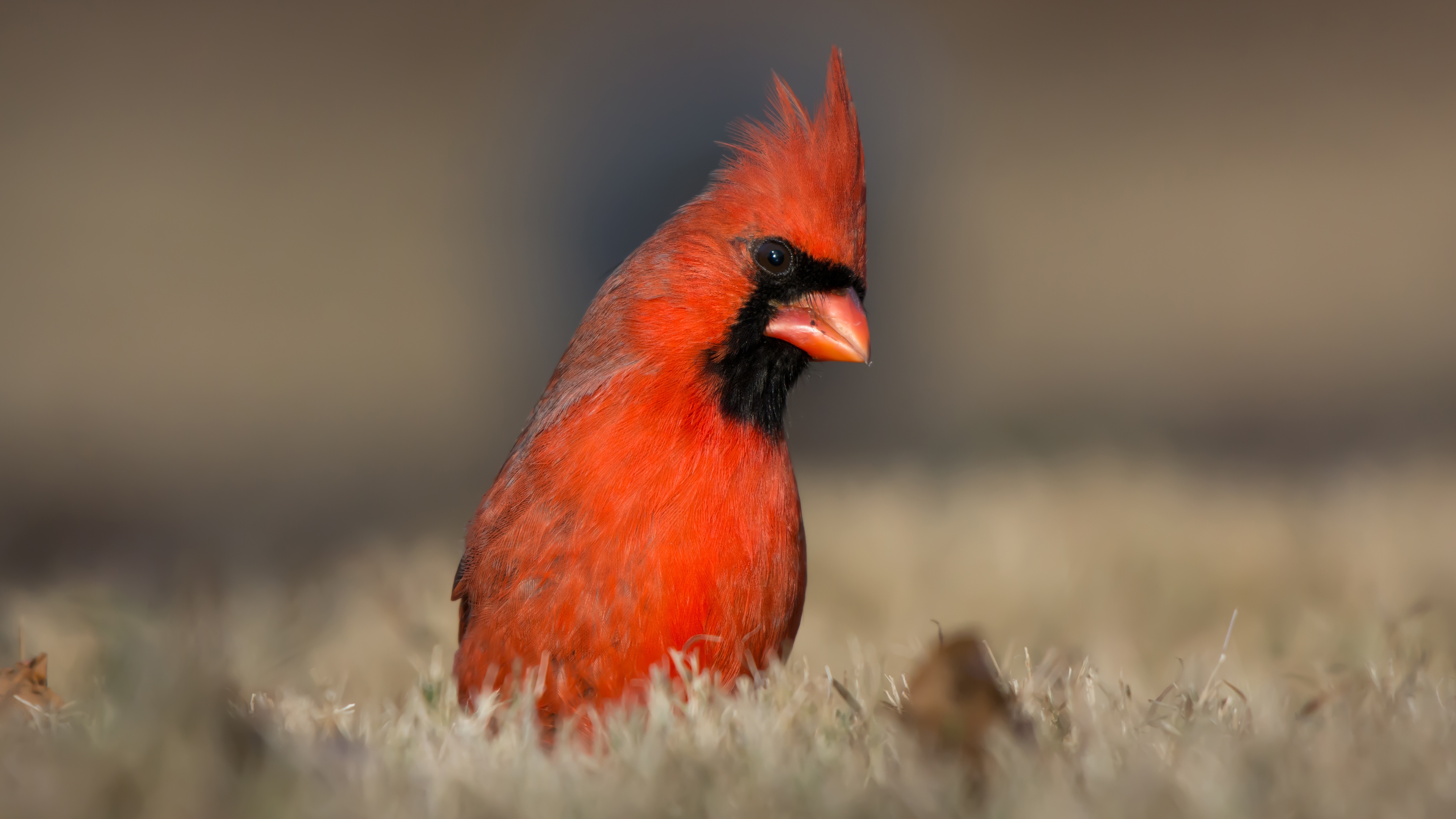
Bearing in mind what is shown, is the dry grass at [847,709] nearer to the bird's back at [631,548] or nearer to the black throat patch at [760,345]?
the bird's back at [631,548]

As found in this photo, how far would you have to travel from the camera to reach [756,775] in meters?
1.15

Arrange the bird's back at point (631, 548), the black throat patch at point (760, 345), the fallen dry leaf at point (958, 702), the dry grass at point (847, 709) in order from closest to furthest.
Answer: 1. the dry grass at point (847, 709)
2. the fallen dry leaf at point (958, 702)
3. the bird's back at point (631, 548)
4. the black throat patch at point (760, 345)

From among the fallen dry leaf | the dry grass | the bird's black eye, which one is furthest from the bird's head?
the fallen dry leaf

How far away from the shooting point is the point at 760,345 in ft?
6.25

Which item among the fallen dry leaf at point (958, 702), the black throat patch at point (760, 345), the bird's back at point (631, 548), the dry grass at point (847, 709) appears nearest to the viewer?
the dry grass at point (847, 709)

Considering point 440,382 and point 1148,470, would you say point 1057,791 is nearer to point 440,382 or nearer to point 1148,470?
point 1148,470

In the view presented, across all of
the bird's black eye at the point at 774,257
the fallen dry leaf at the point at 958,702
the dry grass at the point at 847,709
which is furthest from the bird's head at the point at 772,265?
the fallen dry leaf at the point at 958,702

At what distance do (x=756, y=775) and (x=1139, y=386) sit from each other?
456cm

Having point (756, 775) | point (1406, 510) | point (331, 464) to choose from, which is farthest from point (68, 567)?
point (1406, 510)

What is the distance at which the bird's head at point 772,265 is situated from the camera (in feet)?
6.13

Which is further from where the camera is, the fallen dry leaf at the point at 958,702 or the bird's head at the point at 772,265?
the bird's head at the point at 772,265

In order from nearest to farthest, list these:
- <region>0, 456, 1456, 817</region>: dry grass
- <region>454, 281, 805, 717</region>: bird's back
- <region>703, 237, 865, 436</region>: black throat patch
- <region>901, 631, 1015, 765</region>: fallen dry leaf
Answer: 1. <region>0, 456, 1456, 817</region>: dry grass
2. <region>901, 631, 1015, 765</region>: fallen dry leaf
3. <region>454, 281, 805, 717</region>: bird's back
4. <region>703, 237, 865, 436</region>: black throat patch

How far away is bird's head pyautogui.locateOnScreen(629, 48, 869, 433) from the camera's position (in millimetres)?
1869

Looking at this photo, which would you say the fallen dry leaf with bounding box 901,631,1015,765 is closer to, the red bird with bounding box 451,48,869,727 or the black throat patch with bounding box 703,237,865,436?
the red bird with bounding box 451,48,869,727
